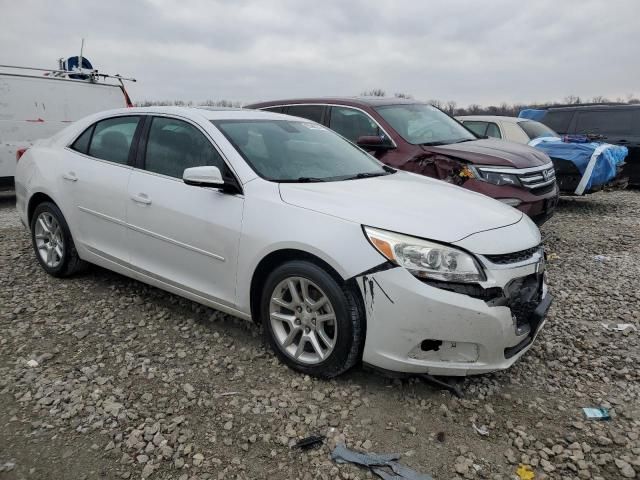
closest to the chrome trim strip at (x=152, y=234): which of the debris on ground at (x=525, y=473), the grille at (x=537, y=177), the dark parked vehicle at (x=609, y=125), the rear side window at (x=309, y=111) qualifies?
the debris on ground at (x=525, y=473)

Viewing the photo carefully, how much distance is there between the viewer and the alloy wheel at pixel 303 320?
117 inches

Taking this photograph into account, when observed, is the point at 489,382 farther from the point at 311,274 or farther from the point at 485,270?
the point at 311,274

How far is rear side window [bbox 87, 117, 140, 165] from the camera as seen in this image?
4.10m

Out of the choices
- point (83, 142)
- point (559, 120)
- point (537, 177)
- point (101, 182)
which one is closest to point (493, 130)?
point (559, 120)

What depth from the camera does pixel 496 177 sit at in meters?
5.48

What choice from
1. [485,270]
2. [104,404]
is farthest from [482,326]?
[104,404]

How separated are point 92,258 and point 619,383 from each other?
158 inches

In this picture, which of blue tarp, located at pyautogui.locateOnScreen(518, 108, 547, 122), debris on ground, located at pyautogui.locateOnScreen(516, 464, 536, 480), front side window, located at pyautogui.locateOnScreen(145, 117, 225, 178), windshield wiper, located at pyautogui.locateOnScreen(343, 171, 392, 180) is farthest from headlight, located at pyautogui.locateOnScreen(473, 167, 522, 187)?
blue tarp, located at pyautogui.locateOnScreen(518, 108, 547, 122)

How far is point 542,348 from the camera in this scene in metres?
3.56

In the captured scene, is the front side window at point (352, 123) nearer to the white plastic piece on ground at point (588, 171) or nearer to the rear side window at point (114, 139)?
the rear side window at point (114, 139)

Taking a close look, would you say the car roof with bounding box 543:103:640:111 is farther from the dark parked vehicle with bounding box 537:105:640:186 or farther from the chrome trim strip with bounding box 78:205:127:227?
the chrome trim strip with bounding box 78:205:127:227

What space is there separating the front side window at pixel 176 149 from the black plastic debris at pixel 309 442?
1.79 meters

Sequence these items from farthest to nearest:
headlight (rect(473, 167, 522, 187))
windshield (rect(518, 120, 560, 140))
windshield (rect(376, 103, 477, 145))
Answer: windshield (rect(518, 120, 560, 140))
windshield (rect(376, 103, 477, 145))
headlight (rect(473, 167, 522, 187))

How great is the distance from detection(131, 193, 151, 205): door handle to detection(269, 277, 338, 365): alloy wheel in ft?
4.20
